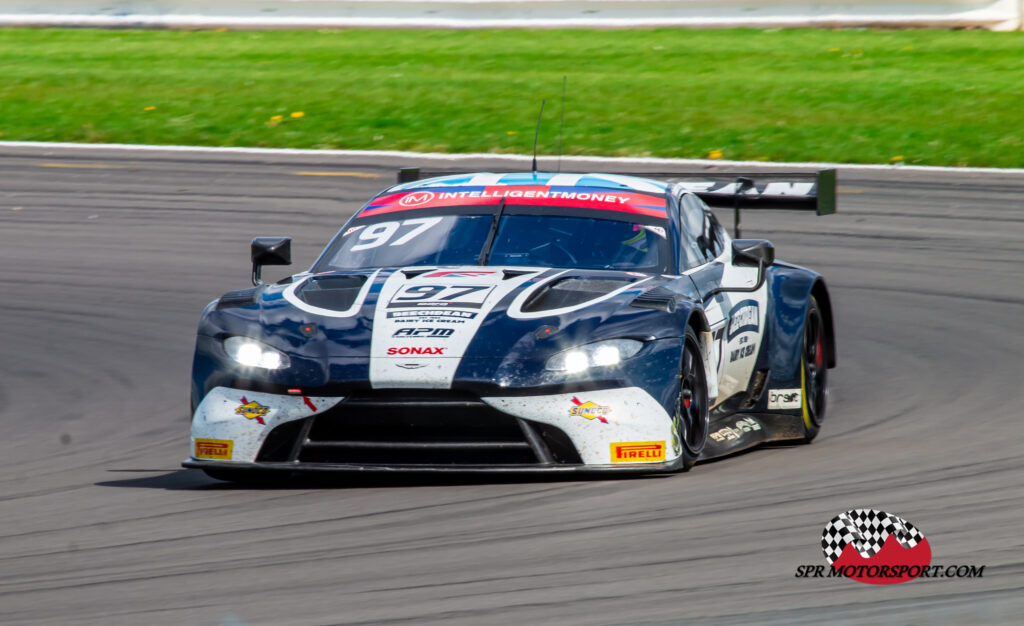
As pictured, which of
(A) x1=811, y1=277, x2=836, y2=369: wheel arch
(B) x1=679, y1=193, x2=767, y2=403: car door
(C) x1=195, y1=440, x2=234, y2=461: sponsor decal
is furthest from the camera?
(A) x1=811, y1=277, x2=836, y2=369: wheel arch

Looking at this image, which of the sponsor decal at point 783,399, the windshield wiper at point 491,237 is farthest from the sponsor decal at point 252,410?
the sponsor decal at point 783,399

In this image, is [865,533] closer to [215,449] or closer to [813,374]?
[215,449]

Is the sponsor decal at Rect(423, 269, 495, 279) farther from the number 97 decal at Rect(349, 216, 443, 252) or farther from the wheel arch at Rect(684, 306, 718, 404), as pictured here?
the wheel arch at Rect(684, 306, 718, 404)

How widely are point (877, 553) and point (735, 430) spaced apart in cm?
239

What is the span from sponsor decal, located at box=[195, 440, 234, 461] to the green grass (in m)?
11.1

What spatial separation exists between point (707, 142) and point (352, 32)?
997cm

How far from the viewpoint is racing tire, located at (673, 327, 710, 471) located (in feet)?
21.4

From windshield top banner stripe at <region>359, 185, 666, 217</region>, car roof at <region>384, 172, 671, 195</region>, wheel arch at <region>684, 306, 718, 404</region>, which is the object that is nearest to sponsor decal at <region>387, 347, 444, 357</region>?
wheel arch at <region>684, 306, 718, 404</region>

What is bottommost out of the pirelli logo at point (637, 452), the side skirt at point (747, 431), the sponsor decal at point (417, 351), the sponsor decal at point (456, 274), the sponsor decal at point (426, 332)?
the side skirt at point (747, 431)

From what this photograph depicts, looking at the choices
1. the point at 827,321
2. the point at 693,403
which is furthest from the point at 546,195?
the point at 827,321

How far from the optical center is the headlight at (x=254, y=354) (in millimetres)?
6332

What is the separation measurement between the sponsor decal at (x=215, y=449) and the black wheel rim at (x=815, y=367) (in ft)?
9.79

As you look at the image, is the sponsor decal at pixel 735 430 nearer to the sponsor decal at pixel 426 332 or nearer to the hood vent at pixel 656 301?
the hood vent at pixel 656 301

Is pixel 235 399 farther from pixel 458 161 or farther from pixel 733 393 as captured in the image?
pixel 458 161
